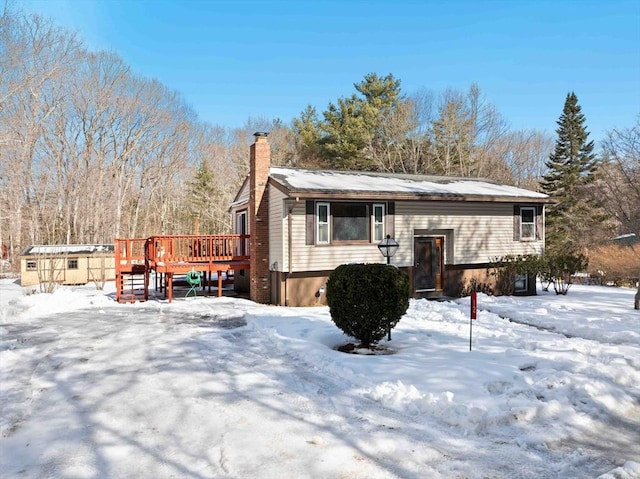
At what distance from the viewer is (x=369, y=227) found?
12844 mm

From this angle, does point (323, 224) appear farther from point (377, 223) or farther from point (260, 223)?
point (260, 223)

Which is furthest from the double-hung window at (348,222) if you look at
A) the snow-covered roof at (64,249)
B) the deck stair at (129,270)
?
the snow-covered roof at (64,249)

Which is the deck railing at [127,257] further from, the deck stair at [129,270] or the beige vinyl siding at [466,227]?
the beige vinyl siding at [466,227]

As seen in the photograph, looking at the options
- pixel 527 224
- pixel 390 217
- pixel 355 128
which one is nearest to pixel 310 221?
pixel 390 217

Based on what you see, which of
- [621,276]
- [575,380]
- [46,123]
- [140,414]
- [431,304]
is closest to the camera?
[140,414]

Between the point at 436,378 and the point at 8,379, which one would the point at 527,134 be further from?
the point at 8,379

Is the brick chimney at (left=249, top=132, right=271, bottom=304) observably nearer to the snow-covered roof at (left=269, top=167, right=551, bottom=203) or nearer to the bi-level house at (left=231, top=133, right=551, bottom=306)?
the bi-level house at (left=231, top=133, right=551, bottom=306)

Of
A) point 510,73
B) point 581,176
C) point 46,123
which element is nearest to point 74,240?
point 46,123

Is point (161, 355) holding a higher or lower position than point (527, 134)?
lower

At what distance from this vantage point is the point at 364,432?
3854 millimetres

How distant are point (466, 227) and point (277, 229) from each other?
6.28 meters

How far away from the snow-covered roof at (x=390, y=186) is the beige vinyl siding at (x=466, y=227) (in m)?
0.44

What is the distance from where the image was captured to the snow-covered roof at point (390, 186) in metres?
12.3

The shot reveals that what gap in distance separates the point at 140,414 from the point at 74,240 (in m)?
27.2
